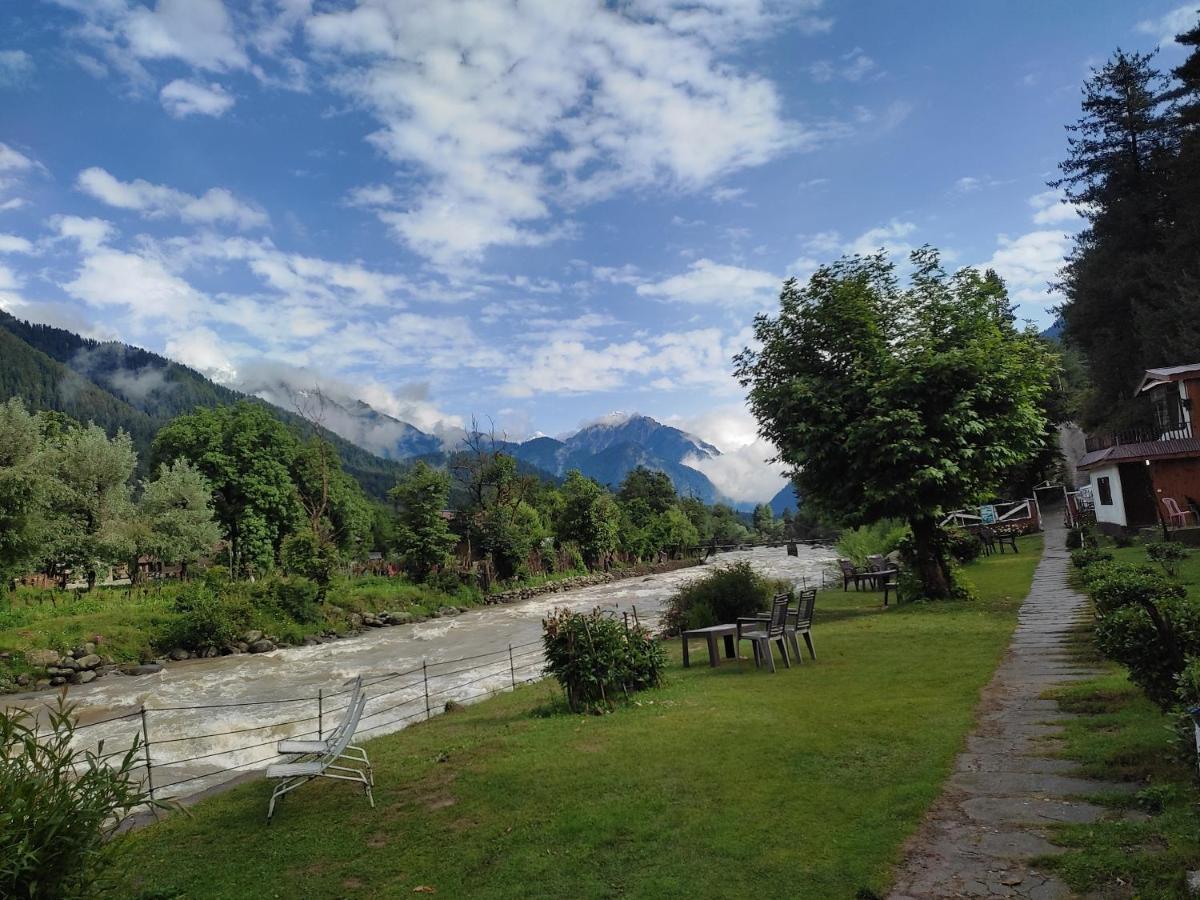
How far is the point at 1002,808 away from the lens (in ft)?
16.6

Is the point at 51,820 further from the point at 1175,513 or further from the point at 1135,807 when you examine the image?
the point at 1175,513

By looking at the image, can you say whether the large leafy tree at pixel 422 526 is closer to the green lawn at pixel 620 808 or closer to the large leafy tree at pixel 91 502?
the large leafy tree at pixel 91 502

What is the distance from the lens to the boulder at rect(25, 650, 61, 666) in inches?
758

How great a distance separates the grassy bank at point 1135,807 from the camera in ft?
12.3

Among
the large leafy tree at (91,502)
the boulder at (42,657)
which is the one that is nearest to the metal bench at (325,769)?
the boulder at (42,657)

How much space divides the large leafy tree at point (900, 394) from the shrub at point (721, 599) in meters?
3.40

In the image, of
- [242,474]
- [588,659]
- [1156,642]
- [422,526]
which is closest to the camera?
[1156,642]

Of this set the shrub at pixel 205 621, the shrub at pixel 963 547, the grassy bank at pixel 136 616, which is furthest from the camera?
the shrub at pixel 963 547

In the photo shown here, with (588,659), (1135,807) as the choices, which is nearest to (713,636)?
(588,659)

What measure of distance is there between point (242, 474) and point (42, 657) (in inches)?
1025

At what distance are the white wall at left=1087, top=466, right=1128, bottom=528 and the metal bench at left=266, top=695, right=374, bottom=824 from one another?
95.6 ft

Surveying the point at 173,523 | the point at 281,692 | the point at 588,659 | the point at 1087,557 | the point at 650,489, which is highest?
the point at 650,489

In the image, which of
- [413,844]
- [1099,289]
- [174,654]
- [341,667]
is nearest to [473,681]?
[341,667]

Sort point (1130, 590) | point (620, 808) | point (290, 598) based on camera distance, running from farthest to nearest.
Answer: point (290, 598)
point (1130, 590)
point (620, 808)
